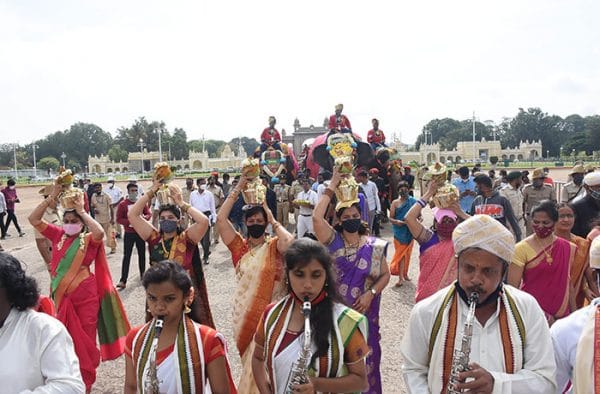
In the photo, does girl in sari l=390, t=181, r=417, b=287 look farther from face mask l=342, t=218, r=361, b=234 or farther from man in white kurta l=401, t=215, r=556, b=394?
man in white kurta l=401, t=215, r=556, b=394

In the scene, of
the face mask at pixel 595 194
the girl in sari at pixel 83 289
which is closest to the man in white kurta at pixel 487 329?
the girl in sari at pixel 83 289

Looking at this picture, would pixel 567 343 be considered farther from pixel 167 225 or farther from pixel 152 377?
pixel 167 225

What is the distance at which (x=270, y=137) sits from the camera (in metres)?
16.6

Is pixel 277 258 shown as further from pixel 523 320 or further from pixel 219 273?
pixel 219 273

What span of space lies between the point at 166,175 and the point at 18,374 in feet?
8.80

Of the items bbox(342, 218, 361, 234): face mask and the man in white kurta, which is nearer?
the man in white kurta

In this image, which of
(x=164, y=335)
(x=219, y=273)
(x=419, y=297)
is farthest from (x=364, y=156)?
(x=164, y=335)

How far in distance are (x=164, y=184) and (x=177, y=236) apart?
0.50 meters

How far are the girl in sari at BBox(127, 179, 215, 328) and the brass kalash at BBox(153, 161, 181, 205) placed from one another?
21mm

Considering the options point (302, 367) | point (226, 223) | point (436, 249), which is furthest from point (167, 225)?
point (302, 367)

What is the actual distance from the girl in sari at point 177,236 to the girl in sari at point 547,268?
2693 millimetres

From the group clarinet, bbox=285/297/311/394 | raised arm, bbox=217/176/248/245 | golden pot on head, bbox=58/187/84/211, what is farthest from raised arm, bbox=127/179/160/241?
clarinet, bbox=285/297/311/394

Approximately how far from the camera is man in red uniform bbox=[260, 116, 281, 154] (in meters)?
16.5

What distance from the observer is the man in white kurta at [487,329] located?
2227 mm
